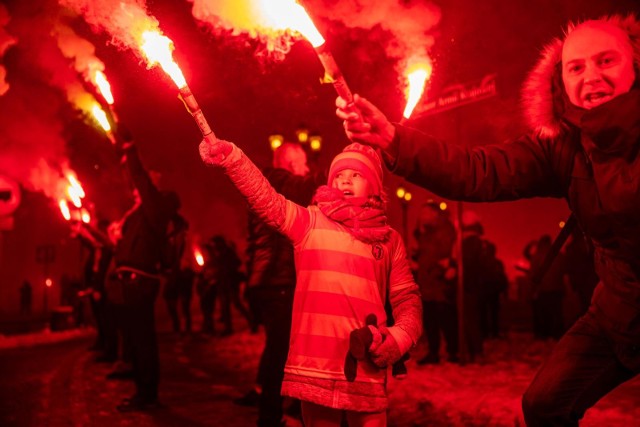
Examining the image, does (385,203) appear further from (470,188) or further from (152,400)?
(152,400)

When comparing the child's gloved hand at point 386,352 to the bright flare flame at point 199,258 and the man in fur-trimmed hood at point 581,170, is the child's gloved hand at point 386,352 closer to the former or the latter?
the man in fur-trimmed hood at point 581,170

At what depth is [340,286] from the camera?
3387 mm

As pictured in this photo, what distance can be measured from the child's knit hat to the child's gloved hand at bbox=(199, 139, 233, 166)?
87 cm

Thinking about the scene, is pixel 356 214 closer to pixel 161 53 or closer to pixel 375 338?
pixel 375 338

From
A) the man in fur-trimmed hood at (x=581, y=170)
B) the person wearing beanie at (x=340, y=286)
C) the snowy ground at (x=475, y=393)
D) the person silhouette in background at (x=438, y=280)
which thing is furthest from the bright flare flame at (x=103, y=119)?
the person silhouette in background at (x=438, y=280)

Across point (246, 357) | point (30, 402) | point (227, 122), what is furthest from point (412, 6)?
point (246, 357)

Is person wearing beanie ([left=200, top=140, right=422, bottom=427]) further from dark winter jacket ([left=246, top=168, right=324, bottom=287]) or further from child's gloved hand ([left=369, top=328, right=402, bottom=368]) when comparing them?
dark winter jacket ([left=246, top=168, right=324, bottom=287])

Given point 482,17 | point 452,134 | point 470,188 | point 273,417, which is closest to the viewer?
point 470,188

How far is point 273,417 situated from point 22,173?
10245 millimetres

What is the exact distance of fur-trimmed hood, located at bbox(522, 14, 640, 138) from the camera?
9.80ft

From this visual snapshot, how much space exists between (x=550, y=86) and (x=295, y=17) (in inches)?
56.7

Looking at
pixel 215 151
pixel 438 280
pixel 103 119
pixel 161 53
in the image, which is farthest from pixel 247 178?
pixel 438 280

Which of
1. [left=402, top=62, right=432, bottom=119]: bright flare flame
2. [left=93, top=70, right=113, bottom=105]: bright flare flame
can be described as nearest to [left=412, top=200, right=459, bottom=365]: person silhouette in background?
[left=402, top=62, right=432, bottom=119]: bright flare flame

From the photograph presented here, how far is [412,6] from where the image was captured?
573 centimetres
